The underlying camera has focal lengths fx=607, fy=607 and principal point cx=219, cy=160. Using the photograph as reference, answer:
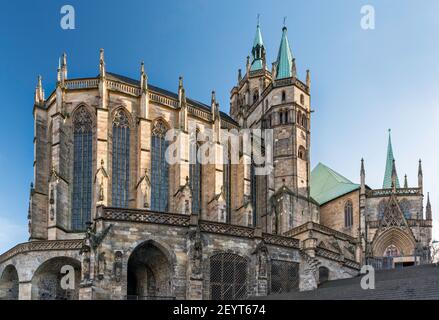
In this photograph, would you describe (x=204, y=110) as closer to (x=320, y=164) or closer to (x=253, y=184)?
(x=253, y=184)

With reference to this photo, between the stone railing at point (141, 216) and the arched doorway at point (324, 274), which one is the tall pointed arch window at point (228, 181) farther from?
the stone railing at point (141, 216)

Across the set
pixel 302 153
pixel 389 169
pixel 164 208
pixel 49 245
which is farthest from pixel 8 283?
pixel 389 169

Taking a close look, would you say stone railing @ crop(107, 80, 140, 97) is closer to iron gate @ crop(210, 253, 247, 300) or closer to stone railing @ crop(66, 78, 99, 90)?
stone railing @ crop(66, 78, 99, 90)

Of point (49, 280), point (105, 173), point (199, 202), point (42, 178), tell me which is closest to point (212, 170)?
point (199, 202)

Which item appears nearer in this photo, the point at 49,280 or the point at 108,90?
the point at 49,280

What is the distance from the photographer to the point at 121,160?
43.6 meters

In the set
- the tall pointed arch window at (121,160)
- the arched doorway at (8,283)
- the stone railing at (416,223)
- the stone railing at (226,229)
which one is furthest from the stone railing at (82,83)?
the stone railing at (416,223)

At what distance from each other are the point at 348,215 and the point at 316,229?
8.99 m

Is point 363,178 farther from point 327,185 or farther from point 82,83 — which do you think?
point 82,83

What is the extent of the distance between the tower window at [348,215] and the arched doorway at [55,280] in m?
26.5

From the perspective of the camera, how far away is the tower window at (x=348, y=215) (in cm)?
5298

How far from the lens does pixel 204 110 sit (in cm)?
4966
